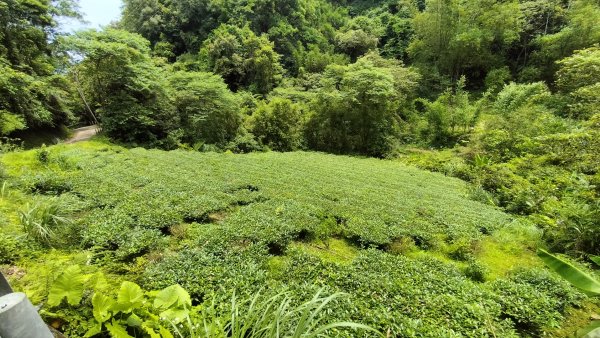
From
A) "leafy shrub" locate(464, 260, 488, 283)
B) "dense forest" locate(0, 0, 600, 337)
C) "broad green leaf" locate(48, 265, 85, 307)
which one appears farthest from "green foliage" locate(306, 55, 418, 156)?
"broad green leaf" locate(48, 265, 85, 307)

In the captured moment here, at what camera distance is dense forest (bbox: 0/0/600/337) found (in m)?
4.61

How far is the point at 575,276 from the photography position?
271 cm

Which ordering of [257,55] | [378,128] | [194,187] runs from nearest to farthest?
1. [194,187]
2. [378,128]
3. [257,55]

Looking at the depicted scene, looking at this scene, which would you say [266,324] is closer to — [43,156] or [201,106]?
[43,156]

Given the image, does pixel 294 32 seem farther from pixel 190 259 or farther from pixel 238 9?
pixel 190 259

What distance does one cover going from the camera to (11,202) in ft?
17.9

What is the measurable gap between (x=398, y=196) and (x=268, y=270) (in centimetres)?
627

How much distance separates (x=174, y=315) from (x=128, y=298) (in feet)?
1.54

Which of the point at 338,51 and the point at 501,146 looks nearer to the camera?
the point at 501,146

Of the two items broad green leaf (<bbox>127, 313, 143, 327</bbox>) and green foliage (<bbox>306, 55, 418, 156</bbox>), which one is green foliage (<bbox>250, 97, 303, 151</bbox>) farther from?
broad green leaf (<bbox>127, 313, 143, 327</bbox>)

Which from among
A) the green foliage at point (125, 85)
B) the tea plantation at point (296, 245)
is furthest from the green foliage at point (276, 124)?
the tea plantation at point (296, 245)

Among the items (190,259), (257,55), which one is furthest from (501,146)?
(257,55)

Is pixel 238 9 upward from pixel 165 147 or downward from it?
upward

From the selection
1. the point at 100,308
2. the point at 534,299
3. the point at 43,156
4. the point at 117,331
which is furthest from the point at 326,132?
the point at 117,331
